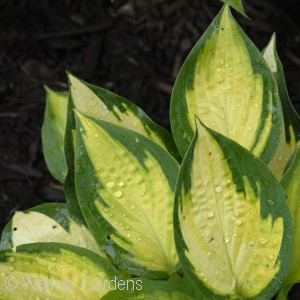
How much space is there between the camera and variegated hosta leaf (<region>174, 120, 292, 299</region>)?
62cm

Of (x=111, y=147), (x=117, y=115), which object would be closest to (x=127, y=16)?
(x=117, y=115)

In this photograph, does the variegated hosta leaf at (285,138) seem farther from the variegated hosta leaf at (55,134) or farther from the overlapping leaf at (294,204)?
the variegated hosta leaf at (55,134)

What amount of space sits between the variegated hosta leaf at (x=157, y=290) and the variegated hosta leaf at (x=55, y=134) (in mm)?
350

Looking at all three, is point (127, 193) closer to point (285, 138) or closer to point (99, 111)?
point (99, 111)

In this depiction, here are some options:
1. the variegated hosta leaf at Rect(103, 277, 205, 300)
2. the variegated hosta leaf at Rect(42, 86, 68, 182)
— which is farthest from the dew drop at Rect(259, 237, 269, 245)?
the variegated hosta leaf at Rect(42, 86, 68, 182)

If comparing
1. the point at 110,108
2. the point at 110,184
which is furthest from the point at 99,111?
the point at 110,184

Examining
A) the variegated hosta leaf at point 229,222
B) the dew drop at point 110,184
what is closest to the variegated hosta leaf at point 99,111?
the dew drop at point 110,184

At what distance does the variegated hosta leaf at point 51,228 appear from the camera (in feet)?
2.66

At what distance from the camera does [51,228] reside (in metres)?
0.82

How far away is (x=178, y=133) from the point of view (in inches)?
31.1

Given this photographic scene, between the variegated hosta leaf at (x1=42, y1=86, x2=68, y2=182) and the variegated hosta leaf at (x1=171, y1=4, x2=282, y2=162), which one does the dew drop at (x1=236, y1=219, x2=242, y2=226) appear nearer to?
the variegated hosta leaf at (x1=171, y1=4, x2=282, y2=162)

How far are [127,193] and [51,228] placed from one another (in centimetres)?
17

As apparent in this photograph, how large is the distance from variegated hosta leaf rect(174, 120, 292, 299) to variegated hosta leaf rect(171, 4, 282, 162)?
136 mm

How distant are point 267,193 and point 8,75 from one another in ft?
3.84
